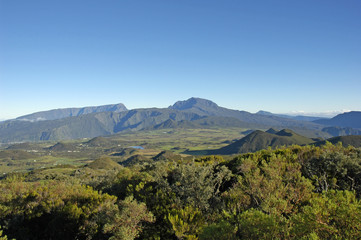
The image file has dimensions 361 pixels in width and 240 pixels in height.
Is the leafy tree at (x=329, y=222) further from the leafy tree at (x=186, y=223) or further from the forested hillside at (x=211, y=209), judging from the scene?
the leafy tree at (x=186, y=223)

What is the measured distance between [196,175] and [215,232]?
16188mm

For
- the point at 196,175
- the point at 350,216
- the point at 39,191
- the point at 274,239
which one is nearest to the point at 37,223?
the point at 39,191

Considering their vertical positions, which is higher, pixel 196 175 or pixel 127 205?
pixel 196 175

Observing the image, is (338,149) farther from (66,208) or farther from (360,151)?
(66,208)

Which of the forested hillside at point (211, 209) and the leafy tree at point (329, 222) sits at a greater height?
the leafy tree at point (329, 222)

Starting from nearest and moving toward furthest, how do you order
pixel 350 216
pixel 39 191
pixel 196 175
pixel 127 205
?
pixel 350 216, pixel 127 205, pixel 196 175, pixel 39 191

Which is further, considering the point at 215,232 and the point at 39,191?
the point at 39,191

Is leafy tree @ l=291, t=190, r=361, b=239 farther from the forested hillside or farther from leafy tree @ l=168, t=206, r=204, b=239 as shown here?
leafy tree @ l=168, t=206, r=204, b=239

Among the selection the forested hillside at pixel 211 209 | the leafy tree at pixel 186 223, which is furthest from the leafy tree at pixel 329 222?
the leafy tree at pixel 186 223

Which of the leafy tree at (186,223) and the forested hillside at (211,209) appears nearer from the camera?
the forested hillside at (211,209)

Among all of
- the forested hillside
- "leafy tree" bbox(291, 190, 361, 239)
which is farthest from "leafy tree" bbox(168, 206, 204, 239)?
"leafy tree" bbox(291, 190, 361, 239)

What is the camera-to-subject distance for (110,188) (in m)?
60.5

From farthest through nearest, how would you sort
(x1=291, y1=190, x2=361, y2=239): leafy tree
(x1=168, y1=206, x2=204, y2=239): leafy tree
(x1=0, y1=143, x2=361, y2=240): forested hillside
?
(x1=168, y1=206, x2=204, y2=239): leafy tree < (x1=0, y1=143, x2=361, y2=240): forested hillside < (x1=291, y1=190, x2=361, y2=239): leafy tree

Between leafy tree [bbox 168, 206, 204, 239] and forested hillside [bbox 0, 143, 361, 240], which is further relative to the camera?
leafy tree [bbox 168, 206, 204, 239]
